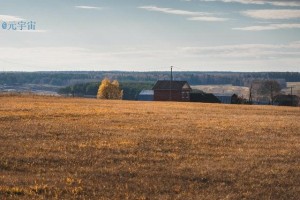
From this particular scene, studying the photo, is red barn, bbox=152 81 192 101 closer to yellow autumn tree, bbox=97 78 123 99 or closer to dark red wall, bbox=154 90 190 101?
dark red wall, bbox=154 90 190 101

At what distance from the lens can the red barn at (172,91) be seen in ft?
388

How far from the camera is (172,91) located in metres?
119

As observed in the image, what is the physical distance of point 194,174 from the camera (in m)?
18.2

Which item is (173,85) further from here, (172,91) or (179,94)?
(179,94)

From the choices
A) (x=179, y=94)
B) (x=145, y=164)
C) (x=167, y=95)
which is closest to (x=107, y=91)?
(x=167, y=95)

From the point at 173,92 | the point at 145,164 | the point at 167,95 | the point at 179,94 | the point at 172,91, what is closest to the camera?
the point at 145,164

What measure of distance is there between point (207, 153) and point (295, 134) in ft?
40.0

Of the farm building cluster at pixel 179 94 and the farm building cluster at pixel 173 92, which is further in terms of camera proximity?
the farm building cluster at pixel 179 94

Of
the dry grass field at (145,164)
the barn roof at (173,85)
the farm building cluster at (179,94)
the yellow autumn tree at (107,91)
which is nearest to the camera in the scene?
the dry grass field at (145,164)

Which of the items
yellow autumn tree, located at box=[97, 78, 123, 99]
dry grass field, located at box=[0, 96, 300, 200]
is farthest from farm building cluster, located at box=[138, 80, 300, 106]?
dry grass field, located at box=[0, 96, 300, 200]

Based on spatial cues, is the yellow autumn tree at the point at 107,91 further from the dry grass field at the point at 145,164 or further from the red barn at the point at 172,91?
the dry grass field at the point at 145,164

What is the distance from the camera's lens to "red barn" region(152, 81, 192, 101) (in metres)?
118

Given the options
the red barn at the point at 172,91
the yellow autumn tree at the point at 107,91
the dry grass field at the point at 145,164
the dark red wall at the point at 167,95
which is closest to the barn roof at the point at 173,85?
the red barn at the point at 172,91

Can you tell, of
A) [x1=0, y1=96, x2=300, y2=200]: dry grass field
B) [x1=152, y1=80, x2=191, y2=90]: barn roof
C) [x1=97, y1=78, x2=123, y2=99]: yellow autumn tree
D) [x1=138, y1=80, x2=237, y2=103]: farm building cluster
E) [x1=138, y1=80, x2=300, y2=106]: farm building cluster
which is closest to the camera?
[x1=0, y1=96, x2=300, y2=200]: dry grass field
